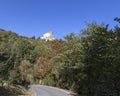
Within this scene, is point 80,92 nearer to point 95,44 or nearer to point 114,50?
point 95,44

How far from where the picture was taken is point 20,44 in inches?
3804

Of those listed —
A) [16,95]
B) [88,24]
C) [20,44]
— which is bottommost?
[16,95]

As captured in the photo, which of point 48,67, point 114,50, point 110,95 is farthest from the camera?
point 48,67

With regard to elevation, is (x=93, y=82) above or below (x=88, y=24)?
below

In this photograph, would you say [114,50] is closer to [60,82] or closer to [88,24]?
[88,24]

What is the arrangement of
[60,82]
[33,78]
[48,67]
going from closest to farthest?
[60,82] < [48,67] < [33,78]

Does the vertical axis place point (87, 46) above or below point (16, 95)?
above

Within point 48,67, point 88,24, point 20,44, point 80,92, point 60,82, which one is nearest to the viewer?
point 88,24

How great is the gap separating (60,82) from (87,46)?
27457mm

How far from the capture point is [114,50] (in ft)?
84.8

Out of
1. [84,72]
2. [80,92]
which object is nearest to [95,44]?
[84,72]

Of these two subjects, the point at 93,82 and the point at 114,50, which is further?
the point at 93,82

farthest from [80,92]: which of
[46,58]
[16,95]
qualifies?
[46,58]

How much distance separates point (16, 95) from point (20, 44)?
196 ft
